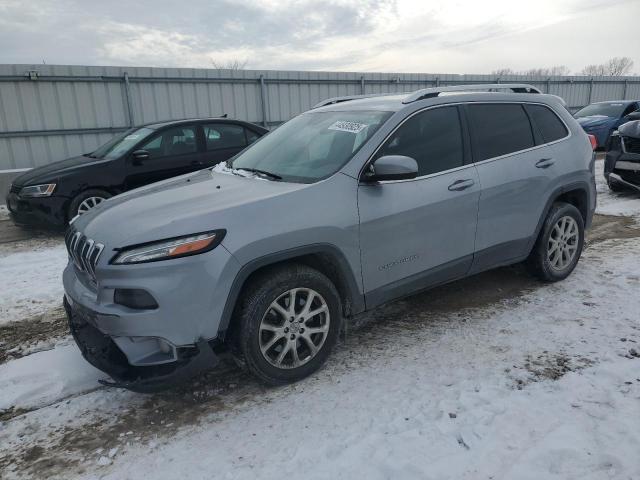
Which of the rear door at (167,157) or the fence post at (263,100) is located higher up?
the fence post at (263,100)

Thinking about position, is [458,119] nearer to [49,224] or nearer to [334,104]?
[334,104]


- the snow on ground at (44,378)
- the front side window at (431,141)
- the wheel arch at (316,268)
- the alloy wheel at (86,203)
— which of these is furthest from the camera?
the alloy wheel at (86,203)

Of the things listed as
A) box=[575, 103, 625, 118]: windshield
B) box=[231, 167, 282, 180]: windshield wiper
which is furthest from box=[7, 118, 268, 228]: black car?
box=[575, 103, 625, 118]: windshield

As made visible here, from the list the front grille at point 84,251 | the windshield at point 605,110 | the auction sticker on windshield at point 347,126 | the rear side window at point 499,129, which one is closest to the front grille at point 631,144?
the rear side window at point 499,129

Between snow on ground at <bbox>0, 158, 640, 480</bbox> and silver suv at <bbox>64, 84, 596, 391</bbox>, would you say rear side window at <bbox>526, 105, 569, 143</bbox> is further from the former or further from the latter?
snow on ground at <bbox>0, 158, 640, 480</bbox>

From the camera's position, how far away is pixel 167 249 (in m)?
2.67

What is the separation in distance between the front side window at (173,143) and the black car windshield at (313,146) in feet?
12.1

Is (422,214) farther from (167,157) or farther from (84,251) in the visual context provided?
(167,157)

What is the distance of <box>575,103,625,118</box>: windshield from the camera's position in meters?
15.1

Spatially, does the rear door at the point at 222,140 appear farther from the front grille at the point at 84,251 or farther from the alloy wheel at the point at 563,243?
the alloy wheel at the point at 563,243

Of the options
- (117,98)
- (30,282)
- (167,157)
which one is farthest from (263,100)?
(30,282)

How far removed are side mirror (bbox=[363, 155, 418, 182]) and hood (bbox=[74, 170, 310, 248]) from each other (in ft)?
1.66

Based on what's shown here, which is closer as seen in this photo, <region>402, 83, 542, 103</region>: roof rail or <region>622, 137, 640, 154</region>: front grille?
<region>402, 83, 542, 103</region>: roof rail

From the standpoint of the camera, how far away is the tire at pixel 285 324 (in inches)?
113
